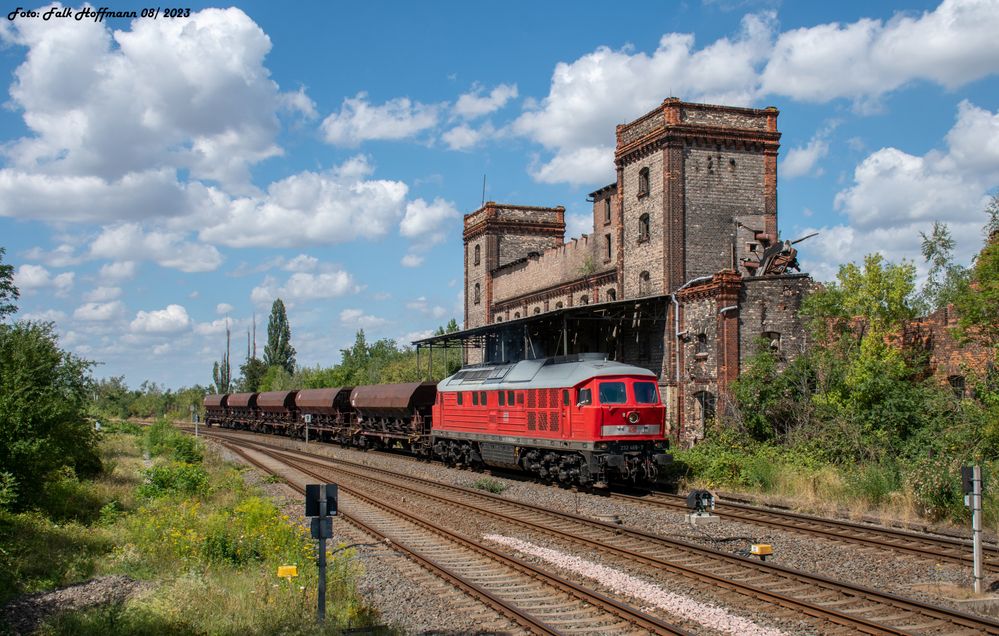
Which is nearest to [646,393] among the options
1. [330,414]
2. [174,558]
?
[174,558]

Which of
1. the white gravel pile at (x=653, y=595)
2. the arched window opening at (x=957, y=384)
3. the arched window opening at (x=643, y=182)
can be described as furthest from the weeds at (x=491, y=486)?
the arched window opening at (x=643, y=182)

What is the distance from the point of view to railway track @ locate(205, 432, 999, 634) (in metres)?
8.49

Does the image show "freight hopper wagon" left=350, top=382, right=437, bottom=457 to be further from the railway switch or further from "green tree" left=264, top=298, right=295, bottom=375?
"green tree" left=264, top=298, right=295, bottom=375

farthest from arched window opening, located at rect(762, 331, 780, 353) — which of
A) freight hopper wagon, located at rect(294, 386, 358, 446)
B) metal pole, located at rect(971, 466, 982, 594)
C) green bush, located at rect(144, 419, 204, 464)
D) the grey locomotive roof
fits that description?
freight hopper wagon, located at rect(294, 386, 358, 446)

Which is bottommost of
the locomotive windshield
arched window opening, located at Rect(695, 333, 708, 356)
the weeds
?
the weeds

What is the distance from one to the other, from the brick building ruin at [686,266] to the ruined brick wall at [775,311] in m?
0.03

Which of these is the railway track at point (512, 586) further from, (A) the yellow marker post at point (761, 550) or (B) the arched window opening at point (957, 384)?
(B) the arched window opening at point (957, 384)

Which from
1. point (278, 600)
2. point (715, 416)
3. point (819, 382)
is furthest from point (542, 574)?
point (715, 416)

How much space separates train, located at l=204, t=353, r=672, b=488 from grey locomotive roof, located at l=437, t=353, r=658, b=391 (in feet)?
0.10

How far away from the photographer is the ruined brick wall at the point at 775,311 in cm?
2572

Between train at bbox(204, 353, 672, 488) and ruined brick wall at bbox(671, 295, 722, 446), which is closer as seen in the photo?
train at bbox(204, 353, 672, 488)

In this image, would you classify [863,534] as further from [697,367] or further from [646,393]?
[697,367]

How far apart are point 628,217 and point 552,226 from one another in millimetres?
17400

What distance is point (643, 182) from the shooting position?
3200cm
